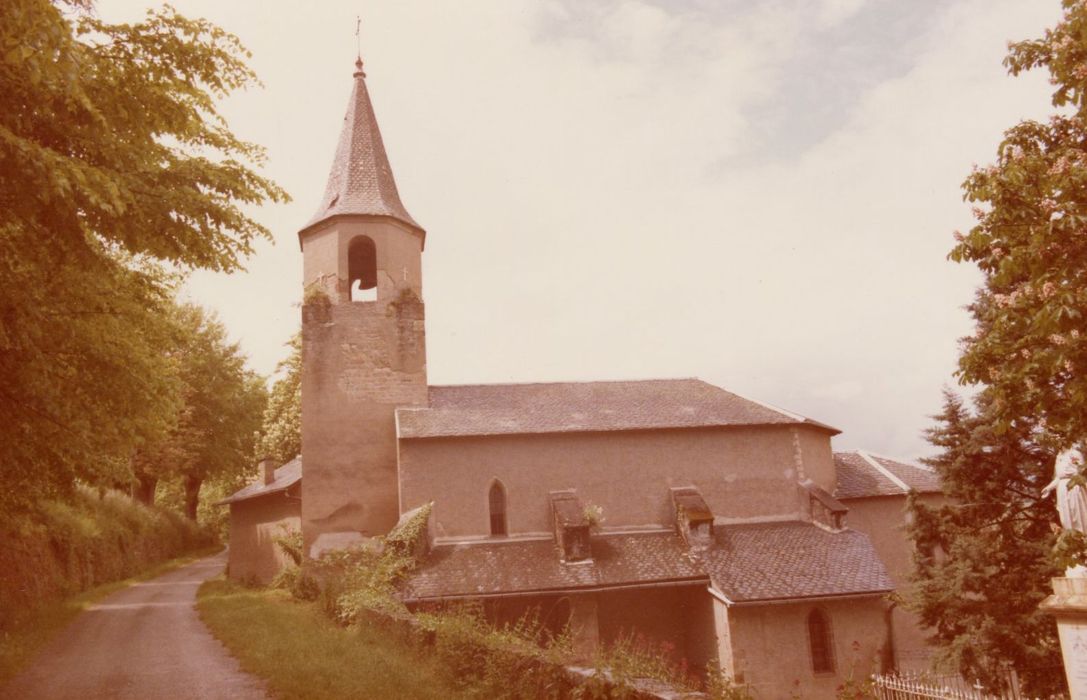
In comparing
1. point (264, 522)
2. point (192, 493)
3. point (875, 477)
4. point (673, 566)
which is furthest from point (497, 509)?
point (192, 493)

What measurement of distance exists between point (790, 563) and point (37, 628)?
18.3 meters

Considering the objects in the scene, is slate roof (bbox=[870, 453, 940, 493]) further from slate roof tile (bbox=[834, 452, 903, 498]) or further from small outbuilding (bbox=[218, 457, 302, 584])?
small outbuilding (bbox=[218, 457, 302, 584])

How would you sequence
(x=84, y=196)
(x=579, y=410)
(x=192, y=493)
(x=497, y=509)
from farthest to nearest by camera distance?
(x=192, y=493)
(x=579, y=410)
(x=497, y=509)
(x=84, y=196)

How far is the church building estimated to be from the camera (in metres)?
19.3

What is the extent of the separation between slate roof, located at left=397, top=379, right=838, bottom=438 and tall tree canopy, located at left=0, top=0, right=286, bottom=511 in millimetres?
11848

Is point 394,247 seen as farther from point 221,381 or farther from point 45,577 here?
point 221,381

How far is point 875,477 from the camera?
25.5m

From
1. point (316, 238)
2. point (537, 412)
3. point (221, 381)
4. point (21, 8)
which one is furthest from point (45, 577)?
point (221, 381)

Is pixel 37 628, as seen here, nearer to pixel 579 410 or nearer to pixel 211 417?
pixel 579 410

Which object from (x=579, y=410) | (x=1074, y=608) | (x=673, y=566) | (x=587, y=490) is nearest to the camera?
(x=1074, y=608)

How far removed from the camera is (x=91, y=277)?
34.3 ft

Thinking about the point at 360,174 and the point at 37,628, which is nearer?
the point at 37,628

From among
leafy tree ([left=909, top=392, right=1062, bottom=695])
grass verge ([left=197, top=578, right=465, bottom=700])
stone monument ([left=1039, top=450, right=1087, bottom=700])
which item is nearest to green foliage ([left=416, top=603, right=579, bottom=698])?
grass verge ([left=197, top=578, right=465, bottom=700])

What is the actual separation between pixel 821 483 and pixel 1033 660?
9.59m
